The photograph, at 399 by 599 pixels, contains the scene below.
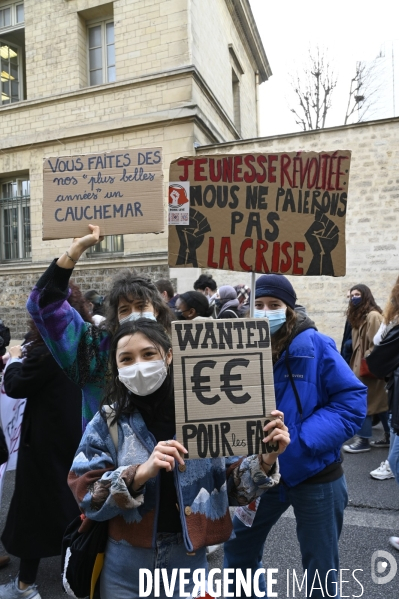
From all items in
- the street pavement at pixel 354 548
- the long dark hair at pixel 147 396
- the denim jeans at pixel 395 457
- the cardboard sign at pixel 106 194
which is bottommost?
the street pavement at pixel 354 548

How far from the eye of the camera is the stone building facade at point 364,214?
10.3 m

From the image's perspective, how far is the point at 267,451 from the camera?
5.76 feet

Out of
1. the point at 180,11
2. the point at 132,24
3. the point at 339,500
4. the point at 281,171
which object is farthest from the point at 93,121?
the point at 339,500

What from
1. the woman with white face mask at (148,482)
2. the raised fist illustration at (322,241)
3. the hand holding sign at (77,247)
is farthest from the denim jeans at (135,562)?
the raised fist illustration at (322,241)

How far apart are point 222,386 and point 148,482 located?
439 mm

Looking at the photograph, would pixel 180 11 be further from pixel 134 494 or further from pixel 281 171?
pixel 134 494

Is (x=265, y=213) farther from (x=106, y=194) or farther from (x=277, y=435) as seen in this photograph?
(x=277, y=435)

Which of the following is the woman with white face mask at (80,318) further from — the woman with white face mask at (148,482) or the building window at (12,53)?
the building window at (12,53)

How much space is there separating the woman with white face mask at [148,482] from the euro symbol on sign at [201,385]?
166mm

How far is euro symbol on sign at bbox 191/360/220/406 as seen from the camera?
1.76 meters

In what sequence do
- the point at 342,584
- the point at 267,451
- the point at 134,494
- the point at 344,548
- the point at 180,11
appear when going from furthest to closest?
the point at 180,11, the point at 344,548, the point at 342,584, the point at 267,451, the point at 134,494

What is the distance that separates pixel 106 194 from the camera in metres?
2.48

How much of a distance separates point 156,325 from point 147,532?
2.49 feet

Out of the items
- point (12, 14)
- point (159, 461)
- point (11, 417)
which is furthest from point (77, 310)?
point (12, 14)
